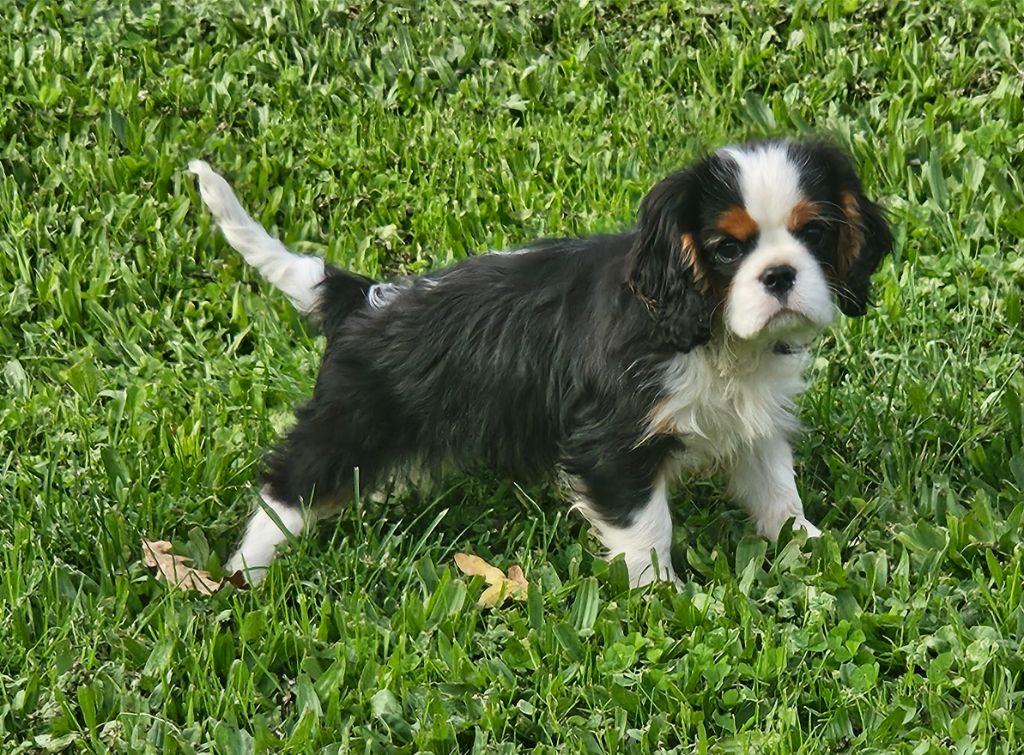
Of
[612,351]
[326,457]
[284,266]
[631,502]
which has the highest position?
[284,266]

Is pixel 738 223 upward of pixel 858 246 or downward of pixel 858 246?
upward

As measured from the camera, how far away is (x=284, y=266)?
4684 millimetres

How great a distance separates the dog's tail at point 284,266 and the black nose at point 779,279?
4.42ft

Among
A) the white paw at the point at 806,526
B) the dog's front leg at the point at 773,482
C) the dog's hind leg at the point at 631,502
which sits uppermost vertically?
the dog's hind leg at the point at 631,502

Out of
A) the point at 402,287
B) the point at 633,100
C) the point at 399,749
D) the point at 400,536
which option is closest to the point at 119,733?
the point at 399,749

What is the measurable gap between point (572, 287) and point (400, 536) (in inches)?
34.9

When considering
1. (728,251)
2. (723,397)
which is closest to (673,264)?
(728,251)

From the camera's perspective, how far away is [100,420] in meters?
5.29

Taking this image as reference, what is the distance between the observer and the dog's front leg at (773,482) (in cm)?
453

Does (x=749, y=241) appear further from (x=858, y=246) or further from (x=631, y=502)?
(x=631, y=502)

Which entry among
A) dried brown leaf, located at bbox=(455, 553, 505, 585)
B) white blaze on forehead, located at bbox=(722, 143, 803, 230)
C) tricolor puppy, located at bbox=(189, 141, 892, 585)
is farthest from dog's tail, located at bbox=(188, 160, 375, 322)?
white blaze on forehead, located at bbox=(722, 143, 803, 230)

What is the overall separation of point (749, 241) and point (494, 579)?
4.08ft

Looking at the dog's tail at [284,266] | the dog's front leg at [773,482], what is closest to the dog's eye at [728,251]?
the dog's front leg at [773,482]

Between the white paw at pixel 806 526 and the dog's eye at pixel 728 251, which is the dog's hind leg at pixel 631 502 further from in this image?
the dog's eye at pixel 728 251
